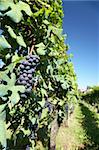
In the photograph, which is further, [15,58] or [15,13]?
[15,58]

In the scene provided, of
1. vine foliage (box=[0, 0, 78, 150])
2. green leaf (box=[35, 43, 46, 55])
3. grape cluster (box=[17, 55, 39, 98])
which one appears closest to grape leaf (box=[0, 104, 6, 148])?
vine foliage (box=[0, 0, 78, 150])

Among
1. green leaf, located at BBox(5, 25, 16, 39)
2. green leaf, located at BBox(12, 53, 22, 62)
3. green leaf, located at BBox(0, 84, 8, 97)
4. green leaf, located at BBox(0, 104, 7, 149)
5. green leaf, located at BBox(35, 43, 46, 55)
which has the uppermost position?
green leaf, located at BBox(35, 43, 46, 55)

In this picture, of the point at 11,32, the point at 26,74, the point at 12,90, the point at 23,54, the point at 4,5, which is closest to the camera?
the point at 4,5

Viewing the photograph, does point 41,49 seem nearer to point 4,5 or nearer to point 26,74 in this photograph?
point 26,74

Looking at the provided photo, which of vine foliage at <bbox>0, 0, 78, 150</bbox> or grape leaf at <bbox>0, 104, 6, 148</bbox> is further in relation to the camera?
vine foliage at <bbox>0, 0, 78, 150</bbox>

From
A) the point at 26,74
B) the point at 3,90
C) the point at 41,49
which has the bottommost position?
the point at 3,90

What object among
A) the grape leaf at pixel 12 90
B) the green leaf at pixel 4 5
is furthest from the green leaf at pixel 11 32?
the grape leaf at pixel 12 90

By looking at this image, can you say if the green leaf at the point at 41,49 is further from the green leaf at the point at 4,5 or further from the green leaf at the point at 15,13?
the green leaf at the point at 4,5

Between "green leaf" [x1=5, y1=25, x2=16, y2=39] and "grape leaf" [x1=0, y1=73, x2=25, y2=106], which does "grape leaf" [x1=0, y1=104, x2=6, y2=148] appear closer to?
"grape leaf" [x1=0, y1=73, x2=25, y2=106]

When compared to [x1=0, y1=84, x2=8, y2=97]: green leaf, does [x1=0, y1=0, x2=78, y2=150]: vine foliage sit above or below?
above

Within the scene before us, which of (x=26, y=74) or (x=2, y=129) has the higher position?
(x=26, y=74)

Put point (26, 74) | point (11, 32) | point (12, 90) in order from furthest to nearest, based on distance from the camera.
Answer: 1. point (26, 74)
2. point (11, 32)
3. point (12, 90)

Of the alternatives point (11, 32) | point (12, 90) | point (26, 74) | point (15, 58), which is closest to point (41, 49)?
point (15, 58)

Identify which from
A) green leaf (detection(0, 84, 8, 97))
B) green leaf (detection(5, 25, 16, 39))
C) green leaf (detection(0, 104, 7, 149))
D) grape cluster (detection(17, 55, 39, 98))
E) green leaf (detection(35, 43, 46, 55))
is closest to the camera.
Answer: green leaf (detection(0, 104, 7, 149))
